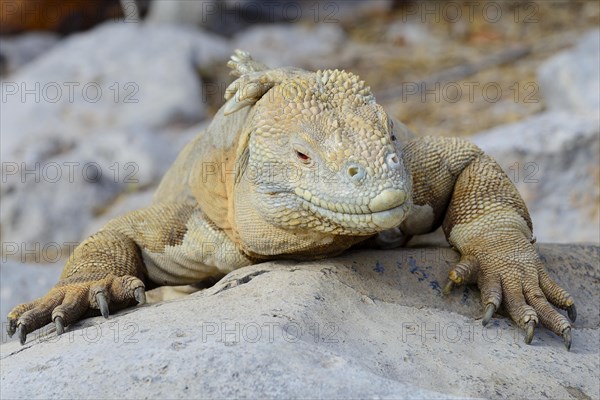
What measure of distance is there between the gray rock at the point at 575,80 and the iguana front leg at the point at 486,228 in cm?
447

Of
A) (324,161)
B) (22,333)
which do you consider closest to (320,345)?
(324,161)

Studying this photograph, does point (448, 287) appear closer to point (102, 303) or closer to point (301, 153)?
point (301, 153)

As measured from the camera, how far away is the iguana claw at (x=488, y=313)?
4.78m

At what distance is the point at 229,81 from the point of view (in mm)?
13906

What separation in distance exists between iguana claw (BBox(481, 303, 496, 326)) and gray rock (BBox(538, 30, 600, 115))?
17.8 feet

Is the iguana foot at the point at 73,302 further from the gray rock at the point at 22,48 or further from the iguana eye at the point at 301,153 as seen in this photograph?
the gray rock at the point at 22,48

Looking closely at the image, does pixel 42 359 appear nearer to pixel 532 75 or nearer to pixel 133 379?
Answer: pixel 133 379

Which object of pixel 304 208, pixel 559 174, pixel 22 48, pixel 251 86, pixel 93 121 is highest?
pixel 251 86

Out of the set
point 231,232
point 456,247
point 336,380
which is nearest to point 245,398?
point 336,380

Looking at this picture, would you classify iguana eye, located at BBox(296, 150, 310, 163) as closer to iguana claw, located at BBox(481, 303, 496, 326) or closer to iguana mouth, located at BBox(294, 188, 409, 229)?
iguana mouth, located at BBox(294, 188, 409, 229)

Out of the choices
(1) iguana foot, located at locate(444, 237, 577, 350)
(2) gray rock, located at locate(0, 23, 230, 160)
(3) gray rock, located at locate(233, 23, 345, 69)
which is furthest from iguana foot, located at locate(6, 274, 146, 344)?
(3) gray rock, located at locate(233, 23, 345, 69)

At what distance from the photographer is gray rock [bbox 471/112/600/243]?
9086mm

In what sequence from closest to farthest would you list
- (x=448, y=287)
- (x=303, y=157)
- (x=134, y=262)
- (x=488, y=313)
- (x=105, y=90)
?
1. (x=303, y=157)
2. (x=488, y=313)
3. (x=448, y=287)
4. (x=134, y=262)
5. (x=105, y=90)

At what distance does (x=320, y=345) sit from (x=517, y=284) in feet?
5.00
